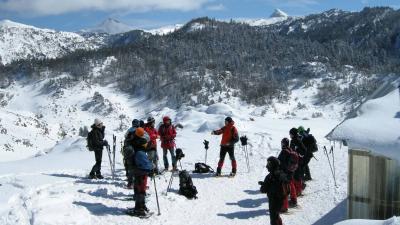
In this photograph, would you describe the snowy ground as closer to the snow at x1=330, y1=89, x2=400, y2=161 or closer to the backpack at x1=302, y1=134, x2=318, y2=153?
the backpack at x1=302, y1=134, x2=318, y2=153

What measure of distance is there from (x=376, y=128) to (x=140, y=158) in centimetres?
481

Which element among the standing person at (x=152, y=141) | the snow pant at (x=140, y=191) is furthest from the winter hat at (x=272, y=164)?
the standing person at (x=152, y=141)

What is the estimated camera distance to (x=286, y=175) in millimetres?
10492

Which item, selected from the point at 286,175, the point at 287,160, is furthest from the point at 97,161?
the point at 286,175

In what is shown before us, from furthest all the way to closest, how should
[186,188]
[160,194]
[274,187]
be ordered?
[186,188], [160,194], [274,187]

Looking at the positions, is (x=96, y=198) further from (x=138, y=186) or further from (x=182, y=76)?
(x=182, y=76)

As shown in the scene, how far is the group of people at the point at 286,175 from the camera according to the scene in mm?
9523

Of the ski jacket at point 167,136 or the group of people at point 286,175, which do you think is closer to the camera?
the group of people at point 286,175

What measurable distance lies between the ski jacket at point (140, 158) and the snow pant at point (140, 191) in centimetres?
17

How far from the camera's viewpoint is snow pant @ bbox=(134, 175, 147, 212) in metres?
10.6

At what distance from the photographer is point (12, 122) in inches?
2156

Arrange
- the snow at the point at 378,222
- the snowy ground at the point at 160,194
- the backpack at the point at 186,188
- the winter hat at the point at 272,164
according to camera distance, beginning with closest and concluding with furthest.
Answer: the snow at the point at 378,222 → the winter hat at the point at 272,164 → the snowy ground at the point at 160,194 → the backpack at the point at 186,188

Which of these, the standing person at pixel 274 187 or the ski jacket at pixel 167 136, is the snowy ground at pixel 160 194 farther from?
the standing person at pixel 274 187

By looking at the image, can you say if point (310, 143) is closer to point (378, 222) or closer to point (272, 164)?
point (272, 164)
